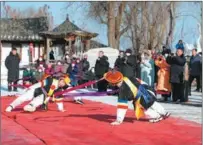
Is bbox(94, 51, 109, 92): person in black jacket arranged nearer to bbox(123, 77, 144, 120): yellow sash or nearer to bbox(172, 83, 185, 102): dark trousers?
bbox(172, 83, 185, 102): dark trousers

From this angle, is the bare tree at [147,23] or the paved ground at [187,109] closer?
the paved ground at [187,109]

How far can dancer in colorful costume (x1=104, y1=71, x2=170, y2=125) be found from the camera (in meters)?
7.82

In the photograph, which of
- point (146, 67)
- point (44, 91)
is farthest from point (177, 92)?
point (44, 91)

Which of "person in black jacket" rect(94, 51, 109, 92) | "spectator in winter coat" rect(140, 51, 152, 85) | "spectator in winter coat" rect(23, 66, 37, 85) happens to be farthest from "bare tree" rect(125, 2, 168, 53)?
"spectator in winter coat" rect(140, 51, 152, 85)

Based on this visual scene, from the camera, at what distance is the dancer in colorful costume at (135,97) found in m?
7.82

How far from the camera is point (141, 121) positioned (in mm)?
8242

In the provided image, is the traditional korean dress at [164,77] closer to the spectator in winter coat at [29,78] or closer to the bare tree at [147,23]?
the spectator in winter coat at [29,78]

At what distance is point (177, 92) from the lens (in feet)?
38.8

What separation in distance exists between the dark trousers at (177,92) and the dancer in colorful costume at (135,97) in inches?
137

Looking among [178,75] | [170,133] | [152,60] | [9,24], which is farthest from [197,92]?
[9,24]

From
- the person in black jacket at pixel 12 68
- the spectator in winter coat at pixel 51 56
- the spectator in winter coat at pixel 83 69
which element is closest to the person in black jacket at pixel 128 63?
the spectator in winter coat at pixel 83 69

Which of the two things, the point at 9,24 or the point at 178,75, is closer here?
the point at 178,75

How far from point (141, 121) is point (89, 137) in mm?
1865

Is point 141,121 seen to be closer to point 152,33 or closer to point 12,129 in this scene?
point 12,129
